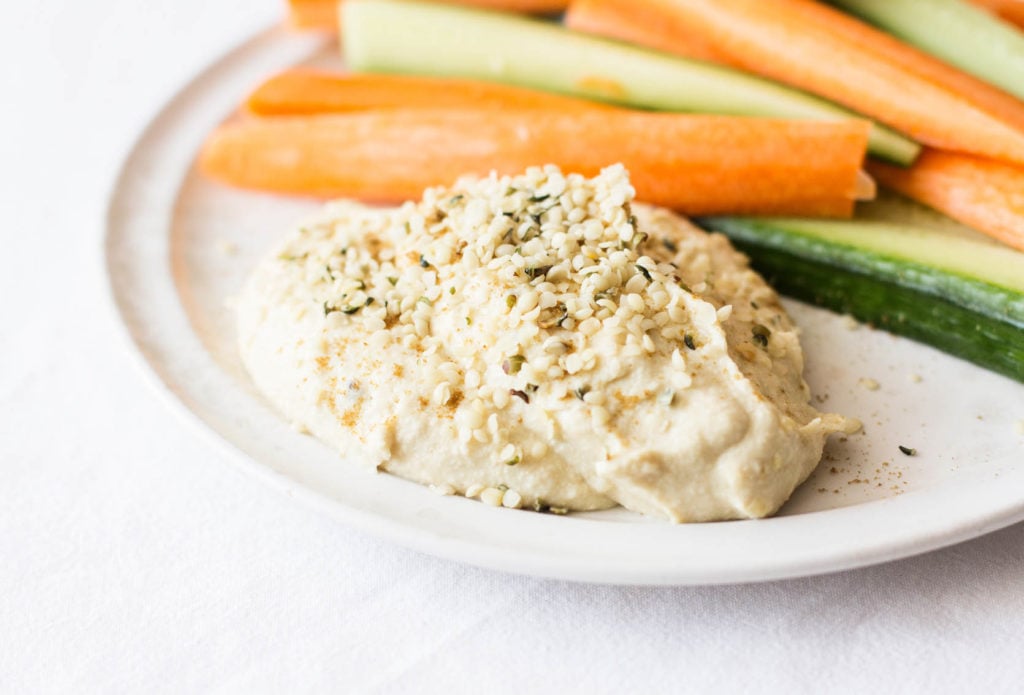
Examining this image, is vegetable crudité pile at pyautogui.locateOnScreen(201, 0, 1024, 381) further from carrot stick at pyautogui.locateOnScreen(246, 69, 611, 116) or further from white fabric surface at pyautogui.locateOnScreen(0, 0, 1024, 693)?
white fabric surface at pyautogui.locateOnScreen(0, 0, 1024, 693)

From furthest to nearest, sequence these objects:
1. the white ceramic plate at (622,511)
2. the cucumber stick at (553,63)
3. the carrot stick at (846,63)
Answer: the cucumber stick at (553,63) < the carrot stick at (846,63) < the white ceramic plate at (622,511)

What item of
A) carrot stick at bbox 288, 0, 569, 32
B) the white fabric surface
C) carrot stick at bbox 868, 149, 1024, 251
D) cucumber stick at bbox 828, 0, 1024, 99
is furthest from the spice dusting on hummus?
carrot stick at bbox 288, 0, 569, 32

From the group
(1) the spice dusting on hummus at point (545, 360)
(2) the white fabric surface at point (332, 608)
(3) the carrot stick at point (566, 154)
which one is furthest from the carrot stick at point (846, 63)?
(2) the white fabric surface at point (332, 608)

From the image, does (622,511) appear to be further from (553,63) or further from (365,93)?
(365,93)

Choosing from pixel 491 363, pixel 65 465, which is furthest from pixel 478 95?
pixel 65 465

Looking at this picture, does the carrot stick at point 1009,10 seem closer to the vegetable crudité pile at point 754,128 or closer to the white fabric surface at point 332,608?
the vegetable crudité pile at point 754,128

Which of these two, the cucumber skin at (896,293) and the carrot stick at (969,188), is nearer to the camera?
the cucumber skin at (896,293)

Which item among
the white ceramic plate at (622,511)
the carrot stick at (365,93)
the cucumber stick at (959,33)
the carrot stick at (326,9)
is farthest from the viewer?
the carrot stick at (326,9)
